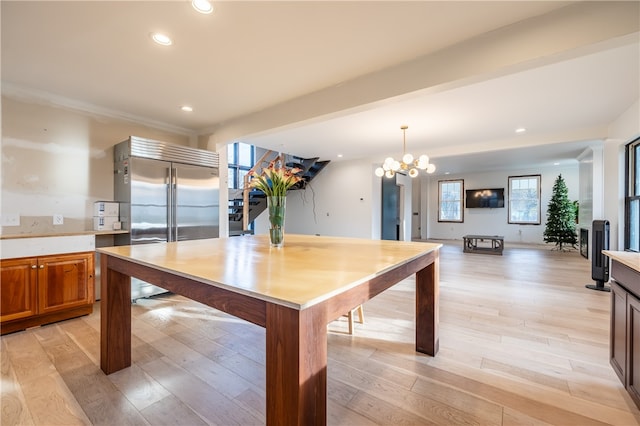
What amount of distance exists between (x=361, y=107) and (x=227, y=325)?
2.56 metres

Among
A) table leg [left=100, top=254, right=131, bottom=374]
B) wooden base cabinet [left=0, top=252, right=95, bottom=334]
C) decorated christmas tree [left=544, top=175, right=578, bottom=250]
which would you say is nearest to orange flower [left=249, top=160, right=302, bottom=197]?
table leg [left=100, top=254, right=131, bottom=374]

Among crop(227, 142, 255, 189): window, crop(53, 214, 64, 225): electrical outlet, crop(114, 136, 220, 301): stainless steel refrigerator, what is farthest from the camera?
crop(227, 142, 255, 189): window

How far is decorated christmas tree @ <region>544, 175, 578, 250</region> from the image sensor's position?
7812 mm

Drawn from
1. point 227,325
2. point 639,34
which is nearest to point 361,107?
point 639,34

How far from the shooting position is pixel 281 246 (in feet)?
7.08

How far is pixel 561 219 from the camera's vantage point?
7879 millimetres

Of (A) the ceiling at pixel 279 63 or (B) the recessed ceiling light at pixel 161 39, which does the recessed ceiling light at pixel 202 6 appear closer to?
(A) the ceiling at pixel 279 63

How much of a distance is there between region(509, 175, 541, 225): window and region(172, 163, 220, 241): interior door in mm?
9592

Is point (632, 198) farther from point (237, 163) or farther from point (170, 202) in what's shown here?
point (237, 163)

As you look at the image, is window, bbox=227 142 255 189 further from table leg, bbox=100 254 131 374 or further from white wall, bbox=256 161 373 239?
table leg, bbox=100 254 131 374

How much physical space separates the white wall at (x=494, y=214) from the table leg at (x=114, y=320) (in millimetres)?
10546

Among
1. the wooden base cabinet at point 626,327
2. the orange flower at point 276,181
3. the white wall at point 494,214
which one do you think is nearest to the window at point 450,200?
the white wall at point 494,214

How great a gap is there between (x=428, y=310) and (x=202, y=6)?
→ 8.74ft

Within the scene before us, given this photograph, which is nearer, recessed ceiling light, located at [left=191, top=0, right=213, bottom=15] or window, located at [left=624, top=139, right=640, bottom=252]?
recessed ceiling light, located at [left=191, top=0, right=213, bottom=15]
